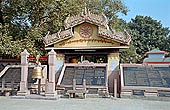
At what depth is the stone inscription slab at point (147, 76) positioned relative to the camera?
9.93 metres

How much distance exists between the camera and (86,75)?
438 inches

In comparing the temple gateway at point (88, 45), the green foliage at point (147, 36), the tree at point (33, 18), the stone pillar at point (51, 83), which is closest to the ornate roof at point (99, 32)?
the temple gateway at point (88, 45)

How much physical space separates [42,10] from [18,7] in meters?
1.78

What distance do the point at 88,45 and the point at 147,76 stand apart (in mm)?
3963

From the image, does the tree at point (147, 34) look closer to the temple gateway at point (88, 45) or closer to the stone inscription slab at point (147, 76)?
the temple gateway at point (88, 45)

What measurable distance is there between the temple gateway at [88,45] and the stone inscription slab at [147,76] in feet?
4.24

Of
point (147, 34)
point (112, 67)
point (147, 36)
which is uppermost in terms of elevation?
point (147, 34)

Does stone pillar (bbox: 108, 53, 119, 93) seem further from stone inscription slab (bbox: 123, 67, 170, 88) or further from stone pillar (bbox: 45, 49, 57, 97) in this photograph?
stone pillar (bbox: 45, 49, 57, 97)

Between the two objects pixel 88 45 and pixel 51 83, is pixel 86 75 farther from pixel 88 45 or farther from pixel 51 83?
pixel 51 83

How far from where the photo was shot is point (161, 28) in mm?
40812

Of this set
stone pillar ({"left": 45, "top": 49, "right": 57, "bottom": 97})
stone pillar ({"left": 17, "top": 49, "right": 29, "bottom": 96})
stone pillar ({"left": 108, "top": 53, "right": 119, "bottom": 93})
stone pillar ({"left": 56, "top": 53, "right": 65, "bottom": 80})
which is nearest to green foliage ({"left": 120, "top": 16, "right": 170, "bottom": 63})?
stone pillar ({"left": 108, "top": 53, "right": 119, "bottom": 93})

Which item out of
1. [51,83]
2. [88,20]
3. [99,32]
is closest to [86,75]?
[51,83]

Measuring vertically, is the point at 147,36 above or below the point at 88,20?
above

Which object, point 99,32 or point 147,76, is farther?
point 99,32
